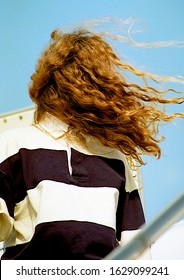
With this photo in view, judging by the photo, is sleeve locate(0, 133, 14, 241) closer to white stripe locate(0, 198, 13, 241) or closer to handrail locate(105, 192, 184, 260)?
white stripe locate(0, 198, 13, 241)

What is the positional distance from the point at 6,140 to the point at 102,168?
0.16 m

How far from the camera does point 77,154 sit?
2.77 feet

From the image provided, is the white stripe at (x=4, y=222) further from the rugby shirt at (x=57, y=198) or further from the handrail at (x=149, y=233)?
the handrail at (x=149, y=233)

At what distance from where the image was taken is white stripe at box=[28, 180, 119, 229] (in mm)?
760

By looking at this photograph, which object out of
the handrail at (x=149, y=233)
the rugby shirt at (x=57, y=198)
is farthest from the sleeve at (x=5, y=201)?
the handrail at (x=149, y=233)

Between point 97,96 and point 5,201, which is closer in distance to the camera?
point 5,201

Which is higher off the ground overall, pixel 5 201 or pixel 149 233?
pixel 149 233

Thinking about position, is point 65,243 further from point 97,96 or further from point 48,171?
point 97,96

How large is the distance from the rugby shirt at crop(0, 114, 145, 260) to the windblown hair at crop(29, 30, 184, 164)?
0.12 ft

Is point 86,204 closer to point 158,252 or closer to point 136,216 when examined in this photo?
point 136,216

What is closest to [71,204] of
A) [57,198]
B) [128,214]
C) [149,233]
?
[57,198]

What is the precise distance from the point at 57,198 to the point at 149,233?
0.37 meters

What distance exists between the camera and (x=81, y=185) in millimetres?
805

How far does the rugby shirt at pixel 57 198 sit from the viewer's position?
29.3 inches
